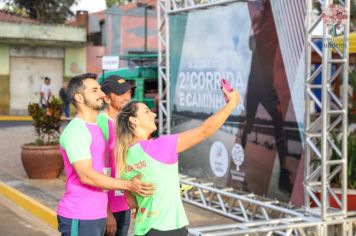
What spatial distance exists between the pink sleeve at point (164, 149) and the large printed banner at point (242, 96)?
375 centimetres

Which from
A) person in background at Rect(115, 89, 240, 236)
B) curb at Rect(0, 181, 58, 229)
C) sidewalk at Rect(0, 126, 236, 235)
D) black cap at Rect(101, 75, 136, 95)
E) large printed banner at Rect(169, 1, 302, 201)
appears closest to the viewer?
person in background at Rect(115, 89, 240, 236)

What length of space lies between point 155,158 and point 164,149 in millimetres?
79

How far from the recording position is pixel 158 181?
132 inches

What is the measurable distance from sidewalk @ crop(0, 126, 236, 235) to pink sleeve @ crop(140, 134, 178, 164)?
4.26 metres

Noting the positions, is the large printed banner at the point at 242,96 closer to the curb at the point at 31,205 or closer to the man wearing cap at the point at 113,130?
the curb at the point at 31,205

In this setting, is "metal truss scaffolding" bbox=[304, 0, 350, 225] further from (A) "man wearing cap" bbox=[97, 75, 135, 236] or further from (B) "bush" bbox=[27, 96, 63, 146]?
(B) "bush" bbox=[27, 96, 63, 146]

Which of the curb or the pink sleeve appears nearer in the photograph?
the pink sleeve

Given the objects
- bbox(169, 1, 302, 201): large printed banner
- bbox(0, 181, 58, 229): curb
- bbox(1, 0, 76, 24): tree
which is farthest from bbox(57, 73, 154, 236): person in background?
bbox(1, 0, 76, 24): tree

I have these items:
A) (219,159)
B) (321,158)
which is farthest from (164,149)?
(219,159)

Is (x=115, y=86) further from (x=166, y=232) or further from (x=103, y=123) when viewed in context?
(x=166, y=232)

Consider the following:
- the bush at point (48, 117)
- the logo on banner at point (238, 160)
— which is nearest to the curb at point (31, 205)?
the bush at point (48, 117)

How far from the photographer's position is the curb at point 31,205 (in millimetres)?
7805

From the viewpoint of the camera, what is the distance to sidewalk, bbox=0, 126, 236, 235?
7.92m

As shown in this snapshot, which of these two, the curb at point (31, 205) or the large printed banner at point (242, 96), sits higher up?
the large printed banner at point (242, 96)
